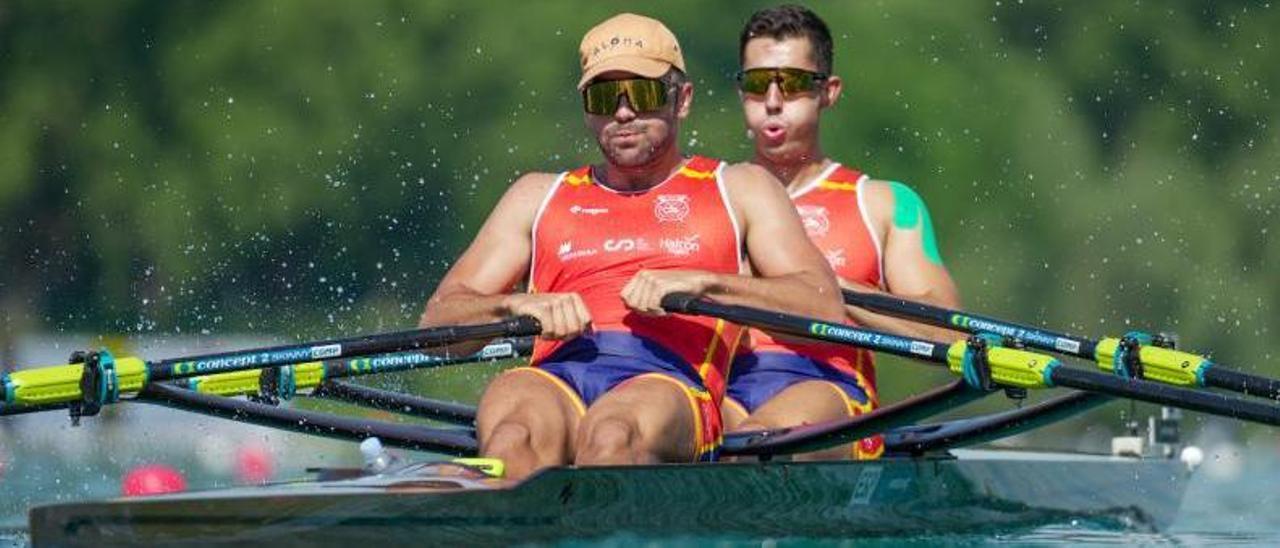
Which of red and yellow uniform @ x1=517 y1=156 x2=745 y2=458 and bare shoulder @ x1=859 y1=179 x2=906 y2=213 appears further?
bare shoulder @ x1=859 y1=179 x2=906 y2=213

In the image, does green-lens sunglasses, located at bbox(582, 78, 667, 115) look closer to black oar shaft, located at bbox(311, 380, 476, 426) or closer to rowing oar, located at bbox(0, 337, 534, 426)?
rowing oar, located at bbox(0, 337, 534, 426)

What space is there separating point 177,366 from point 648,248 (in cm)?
160

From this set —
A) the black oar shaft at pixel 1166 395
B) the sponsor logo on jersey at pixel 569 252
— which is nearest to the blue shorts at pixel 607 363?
the sponsor logo on jersey at pixel 569 252

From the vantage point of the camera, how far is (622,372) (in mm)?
8188

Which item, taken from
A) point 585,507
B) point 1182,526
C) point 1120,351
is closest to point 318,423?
point 585,507

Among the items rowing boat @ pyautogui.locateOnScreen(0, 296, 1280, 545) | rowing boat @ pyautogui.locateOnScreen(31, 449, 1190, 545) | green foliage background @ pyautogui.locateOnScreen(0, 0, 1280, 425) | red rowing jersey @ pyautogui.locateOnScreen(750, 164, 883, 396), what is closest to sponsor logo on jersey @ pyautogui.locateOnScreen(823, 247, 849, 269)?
red rowing jersey @ pyautogui.locateOnScreen(750, 164, 883, 396)

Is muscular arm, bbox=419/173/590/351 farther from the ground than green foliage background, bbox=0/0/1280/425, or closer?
closer

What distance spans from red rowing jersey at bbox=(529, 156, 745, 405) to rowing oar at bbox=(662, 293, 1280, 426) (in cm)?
33

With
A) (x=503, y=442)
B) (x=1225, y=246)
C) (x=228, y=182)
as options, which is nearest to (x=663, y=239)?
(x=503, y=442)

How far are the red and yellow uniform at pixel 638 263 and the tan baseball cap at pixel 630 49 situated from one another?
0.40 m

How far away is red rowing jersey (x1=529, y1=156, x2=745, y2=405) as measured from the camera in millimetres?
8422

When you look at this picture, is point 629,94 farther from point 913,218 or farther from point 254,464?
point 254,464

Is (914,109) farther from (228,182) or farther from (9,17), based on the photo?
(9,17)

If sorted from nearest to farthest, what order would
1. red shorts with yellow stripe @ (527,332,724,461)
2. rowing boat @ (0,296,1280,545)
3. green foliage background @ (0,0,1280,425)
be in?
1. rowing boat @ (0,296,1280,545)
2. red shorts with yellow stripe @ (527,332,724,461)
3. green foliage background @ (0,0,1280,425)
